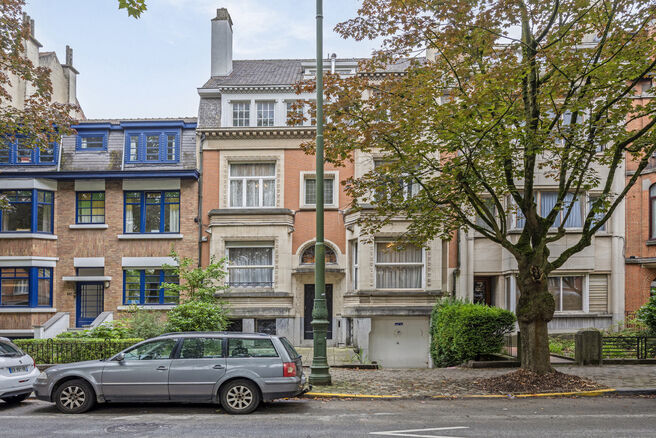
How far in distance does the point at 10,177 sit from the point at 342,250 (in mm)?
13664

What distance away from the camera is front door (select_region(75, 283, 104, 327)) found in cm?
2347

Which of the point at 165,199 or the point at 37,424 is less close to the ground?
the point at 165,199

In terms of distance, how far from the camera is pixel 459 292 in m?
22.3

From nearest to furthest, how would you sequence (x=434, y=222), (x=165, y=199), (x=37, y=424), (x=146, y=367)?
1. (x=37, y=424)
2. (x=146, y=367)
3. (x=434, y=222)
4. (x=165, y=199)

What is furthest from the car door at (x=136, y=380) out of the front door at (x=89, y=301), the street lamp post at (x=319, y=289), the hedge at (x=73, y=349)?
the front door at (x=89, y=301)

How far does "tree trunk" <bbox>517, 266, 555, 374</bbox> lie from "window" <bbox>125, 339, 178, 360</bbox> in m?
8.06

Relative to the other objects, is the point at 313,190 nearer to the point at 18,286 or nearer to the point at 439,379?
the point at 439,379

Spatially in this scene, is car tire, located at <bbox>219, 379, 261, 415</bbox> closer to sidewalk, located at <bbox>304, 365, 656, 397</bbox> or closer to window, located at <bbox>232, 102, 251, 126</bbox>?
sidewalk, located at <bbox>304, 365, 656, 397</bbox>

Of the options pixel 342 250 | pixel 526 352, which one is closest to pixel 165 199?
pixel 342 250

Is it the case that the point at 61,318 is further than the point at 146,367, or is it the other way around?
the point at 61,318

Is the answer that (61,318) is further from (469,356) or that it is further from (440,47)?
(440,47)

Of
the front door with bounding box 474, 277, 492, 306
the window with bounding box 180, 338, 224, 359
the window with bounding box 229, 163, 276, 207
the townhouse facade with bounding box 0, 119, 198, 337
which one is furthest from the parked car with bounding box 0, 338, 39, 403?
the front door with bounding box 474, 277, 492, 306

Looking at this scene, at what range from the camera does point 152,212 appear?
23828 mm

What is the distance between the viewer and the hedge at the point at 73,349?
16500mm
